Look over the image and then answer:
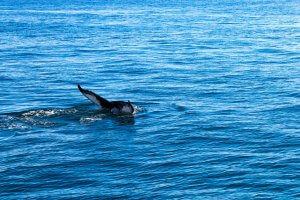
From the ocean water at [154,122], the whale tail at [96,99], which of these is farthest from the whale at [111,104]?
the ocean water at [154,122]

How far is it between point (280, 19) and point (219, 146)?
79795 mm

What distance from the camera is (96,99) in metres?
37.8

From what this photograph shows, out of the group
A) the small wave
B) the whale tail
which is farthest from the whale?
the small wave

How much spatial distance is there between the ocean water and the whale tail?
55cm

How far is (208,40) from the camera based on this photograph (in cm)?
7738

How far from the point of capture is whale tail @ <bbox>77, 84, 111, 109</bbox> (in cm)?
3744

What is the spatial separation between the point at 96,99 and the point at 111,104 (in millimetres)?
967

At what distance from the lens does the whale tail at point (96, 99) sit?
37.4 meters

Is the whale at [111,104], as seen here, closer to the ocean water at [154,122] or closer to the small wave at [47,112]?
the ocean water at [154,122]

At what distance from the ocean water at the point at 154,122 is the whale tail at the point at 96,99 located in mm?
547

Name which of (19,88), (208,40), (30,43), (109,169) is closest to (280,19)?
(208,40)

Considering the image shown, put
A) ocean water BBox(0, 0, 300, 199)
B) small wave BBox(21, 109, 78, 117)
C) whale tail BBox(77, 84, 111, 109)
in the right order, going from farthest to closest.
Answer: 1. small wave BBox(21, 109, 78, 117)
2. whale tail BBox(77, 84, 111, 109)
3. ocean water BBox(0, 0, 300, 199)

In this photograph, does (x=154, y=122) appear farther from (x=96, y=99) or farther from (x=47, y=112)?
(x=47, y=112)

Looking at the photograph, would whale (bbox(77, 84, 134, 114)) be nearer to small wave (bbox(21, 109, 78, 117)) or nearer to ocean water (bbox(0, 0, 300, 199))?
ocean water (bbox(0, 0, 300, 199))
